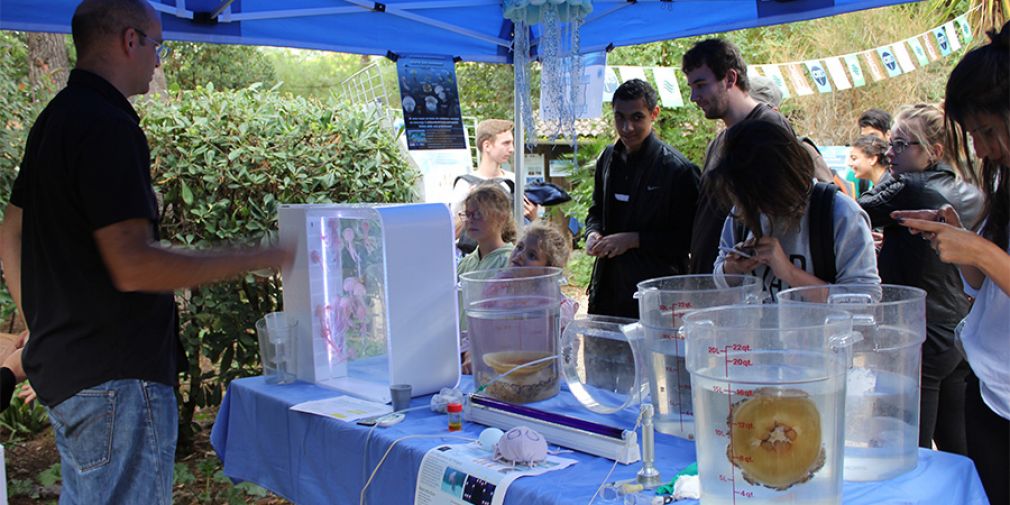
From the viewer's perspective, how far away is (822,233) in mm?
1971

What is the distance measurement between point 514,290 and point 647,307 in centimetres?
46

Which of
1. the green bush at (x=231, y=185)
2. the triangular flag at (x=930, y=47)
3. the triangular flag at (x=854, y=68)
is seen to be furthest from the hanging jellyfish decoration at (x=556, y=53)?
the triangular flag at (x=930, y=47)

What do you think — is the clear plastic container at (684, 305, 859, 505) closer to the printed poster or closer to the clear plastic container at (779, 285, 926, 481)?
the clear plastic container at (779, 285, 926, 481)

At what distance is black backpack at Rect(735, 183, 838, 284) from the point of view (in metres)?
1.97

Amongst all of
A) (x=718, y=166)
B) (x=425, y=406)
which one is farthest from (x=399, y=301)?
(x=718, y=166)

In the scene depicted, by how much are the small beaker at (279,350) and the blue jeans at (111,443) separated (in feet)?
1.68

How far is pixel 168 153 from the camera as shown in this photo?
407 centimetres

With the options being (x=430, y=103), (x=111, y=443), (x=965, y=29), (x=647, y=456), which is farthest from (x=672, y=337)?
(x=965, y=29)

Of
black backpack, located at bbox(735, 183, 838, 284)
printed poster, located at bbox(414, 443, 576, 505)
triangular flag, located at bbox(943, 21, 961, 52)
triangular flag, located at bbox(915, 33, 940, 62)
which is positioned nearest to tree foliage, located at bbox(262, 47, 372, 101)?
triangular flag, located at bbox(915, 33, 940, 62)

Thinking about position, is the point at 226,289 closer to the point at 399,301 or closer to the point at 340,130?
the point at 340,130

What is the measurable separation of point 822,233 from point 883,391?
24.0 inches

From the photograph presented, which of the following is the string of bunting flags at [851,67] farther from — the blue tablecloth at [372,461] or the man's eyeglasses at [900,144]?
the blue tablecloth at [372,461]

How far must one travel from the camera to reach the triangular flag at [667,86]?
8242 mm

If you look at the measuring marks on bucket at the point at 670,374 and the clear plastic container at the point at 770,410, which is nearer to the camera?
the clear plastic container at the point at 770,410
